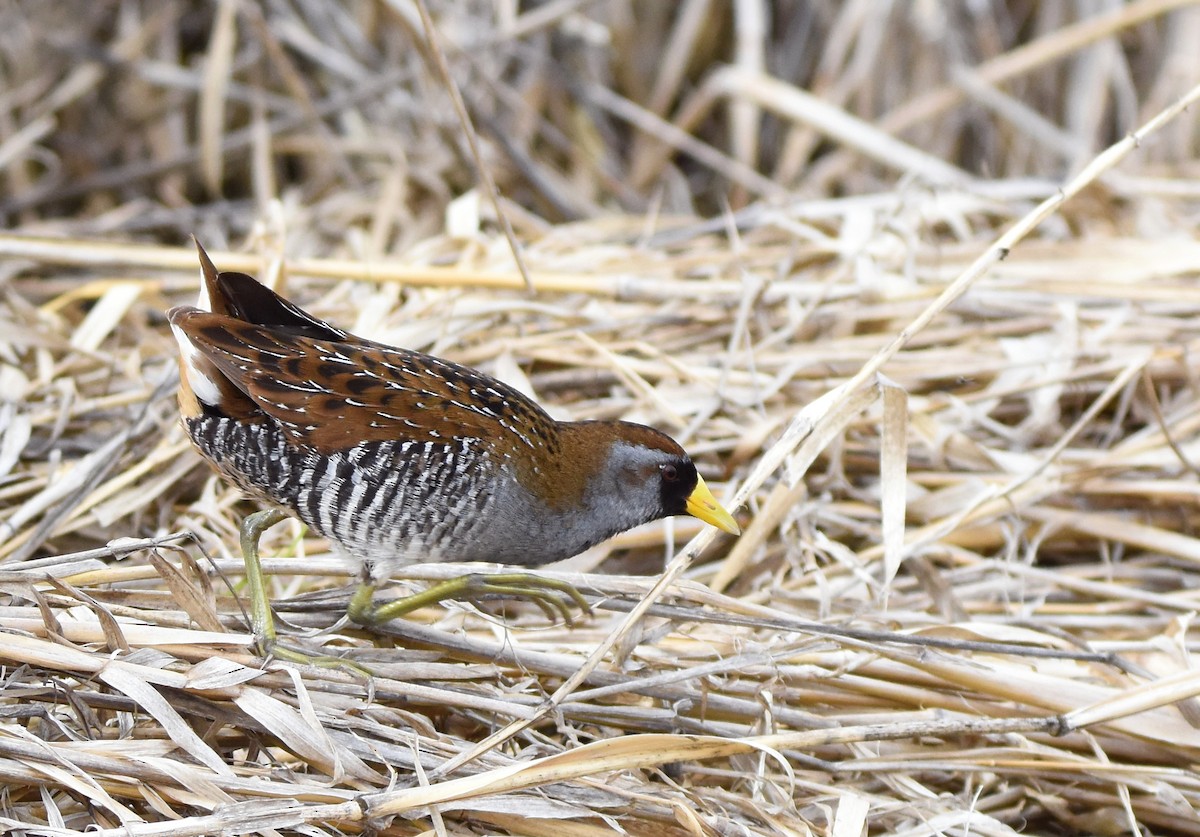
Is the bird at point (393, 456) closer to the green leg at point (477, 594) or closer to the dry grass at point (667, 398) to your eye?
the green leg at point (477, 594)

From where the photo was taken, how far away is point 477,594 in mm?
2656

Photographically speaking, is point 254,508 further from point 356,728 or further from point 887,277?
→ point 887,277

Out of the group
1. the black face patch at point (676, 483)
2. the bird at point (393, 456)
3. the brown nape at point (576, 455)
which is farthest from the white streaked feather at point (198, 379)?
the black face patch at point (676, 483)

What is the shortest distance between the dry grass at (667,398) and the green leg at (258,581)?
0.21 feet

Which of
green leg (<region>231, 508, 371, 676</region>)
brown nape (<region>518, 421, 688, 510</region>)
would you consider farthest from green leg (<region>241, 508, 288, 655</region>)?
brown nape (<region>518, 421, 688, 510</region>)

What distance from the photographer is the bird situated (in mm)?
2350

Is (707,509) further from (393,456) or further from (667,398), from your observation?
(667,398)

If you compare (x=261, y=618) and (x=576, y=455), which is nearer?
(x=261, y=618)

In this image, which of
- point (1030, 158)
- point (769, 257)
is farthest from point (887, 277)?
point (1030, 158)

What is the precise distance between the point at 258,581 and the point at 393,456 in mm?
341

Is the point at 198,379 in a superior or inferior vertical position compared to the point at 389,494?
superior

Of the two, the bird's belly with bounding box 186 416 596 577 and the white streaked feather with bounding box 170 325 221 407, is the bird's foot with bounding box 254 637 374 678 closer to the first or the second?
the bird's belly with bounding box 186 416 596 577

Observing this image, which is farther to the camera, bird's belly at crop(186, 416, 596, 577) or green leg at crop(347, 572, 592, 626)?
green leg at crop(347, 572, 592, 626)

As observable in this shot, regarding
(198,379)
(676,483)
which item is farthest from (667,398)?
(198,379)
